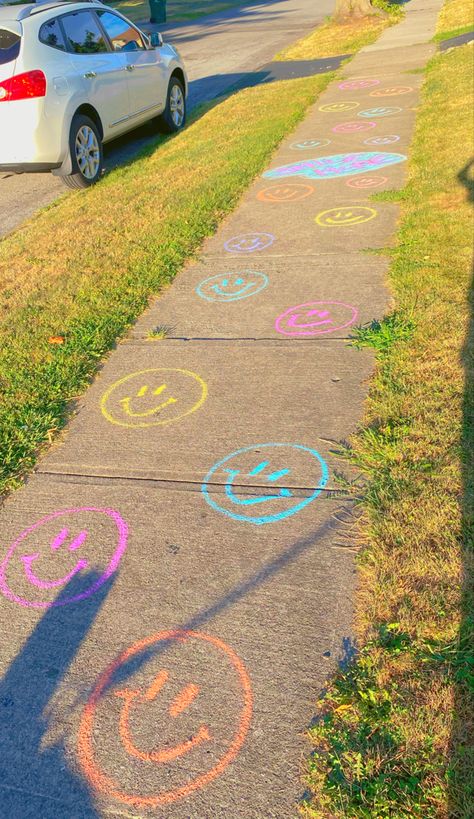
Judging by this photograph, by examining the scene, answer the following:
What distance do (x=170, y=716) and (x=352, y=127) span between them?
857cm

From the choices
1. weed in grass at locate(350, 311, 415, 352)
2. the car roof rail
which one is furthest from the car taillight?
weed in grass at locate(350, 311, 415, 352)

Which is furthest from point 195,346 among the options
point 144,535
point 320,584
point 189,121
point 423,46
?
point 423,46

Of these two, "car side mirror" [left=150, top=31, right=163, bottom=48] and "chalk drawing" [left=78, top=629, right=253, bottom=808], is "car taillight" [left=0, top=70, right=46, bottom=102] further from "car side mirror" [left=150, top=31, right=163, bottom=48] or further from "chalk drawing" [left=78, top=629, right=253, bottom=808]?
"chalk drawing" [left=78, top=629, right=253, bottom=808]

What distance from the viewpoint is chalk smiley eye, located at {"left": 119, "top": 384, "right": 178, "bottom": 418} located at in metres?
3.48

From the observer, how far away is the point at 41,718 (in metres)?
2.03

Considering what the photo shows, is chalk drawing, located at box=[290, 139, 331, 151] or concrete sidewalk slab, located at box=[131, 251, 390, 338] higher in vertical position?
chalk drawing, located at box=[290, 139, 331, 151]

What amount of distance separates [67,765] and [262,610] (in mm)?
802

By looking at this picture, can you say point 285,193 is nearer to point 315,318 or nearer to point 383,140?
point 383,140

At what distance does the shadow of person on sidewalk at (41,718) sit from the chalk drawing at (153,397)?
1107 mm

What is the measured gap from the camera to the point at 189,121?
10648 mm

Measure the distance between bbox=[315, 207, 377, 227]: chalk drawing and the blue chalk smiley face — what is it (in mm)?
1245

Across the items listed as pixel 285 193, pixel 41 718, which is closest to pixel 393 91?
pixel 285 193

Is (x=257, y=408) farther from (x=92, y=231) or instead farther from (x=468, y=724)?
(x=92, y=231)

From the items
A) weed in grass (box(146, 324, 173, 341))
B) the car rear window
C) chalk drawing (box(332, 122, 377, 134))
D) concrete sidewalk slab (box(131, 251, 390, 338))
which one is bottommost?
weed in grass (box(146, 324, 173, 341))
